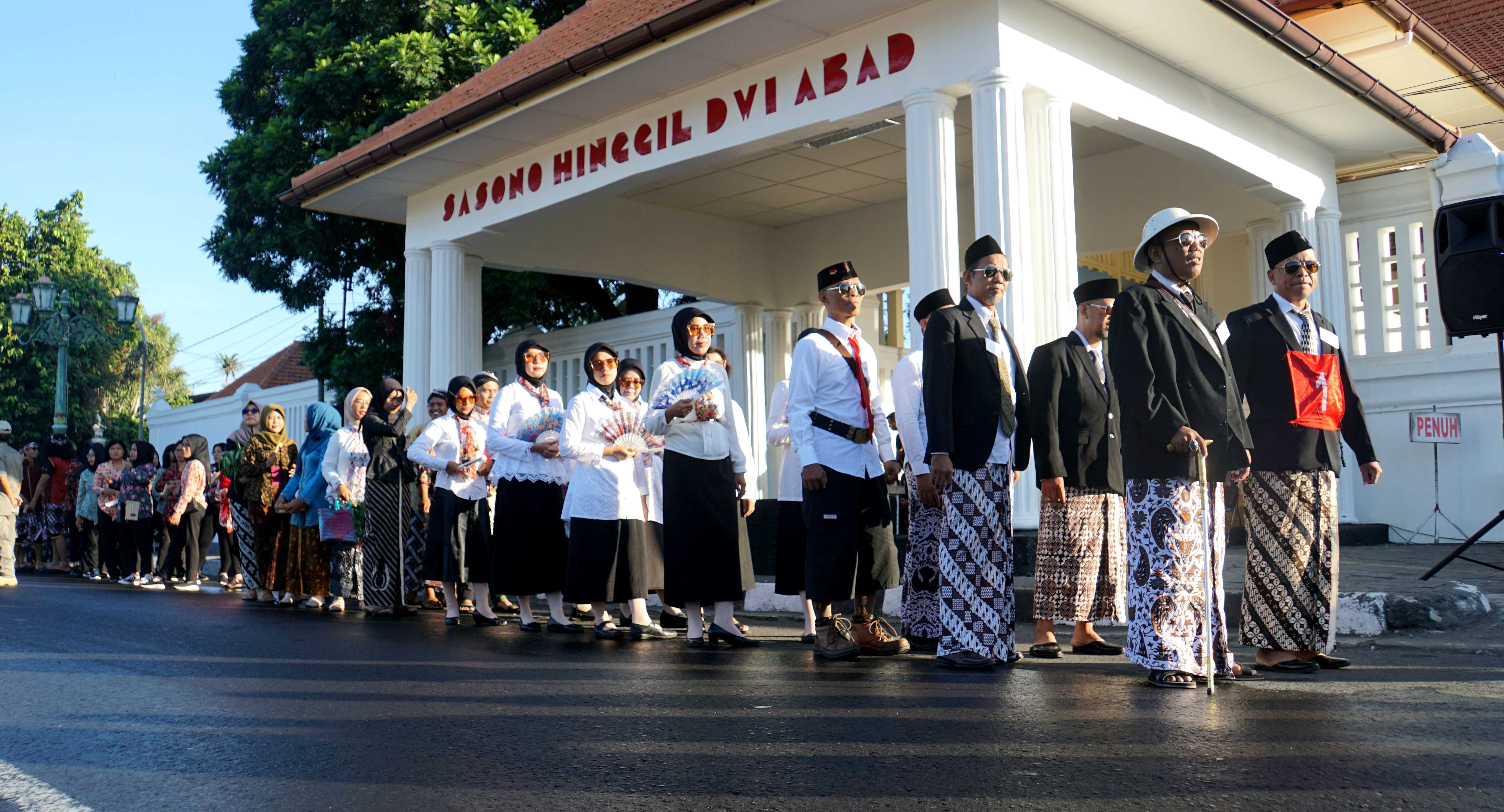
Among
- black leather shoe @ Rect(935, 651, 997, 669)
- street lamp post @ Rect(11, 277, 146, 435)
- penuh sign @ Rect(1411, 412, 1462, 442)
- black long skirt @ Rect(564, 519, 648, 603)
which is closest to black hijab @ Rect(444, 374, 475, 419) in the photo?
black long skirt @ Rect(564, 519, 648, 603)

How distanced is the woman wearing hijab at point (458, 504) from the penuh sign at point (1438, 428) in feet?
30.5

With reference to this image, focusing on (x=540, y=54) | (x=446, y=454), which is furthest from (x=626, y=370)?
(x=540, y=54)

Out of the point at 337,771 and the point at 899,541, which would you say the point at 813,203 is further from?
the point at 337,771

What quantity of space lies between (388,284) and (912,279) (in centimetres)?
1248

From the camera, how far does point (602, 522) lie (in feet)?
24.8

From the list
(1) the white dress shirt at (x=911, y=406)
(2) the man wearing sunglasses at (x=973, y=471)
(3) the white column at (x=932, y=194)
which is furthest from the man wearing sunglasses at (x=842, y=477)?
(3) the white column at (x=932, y=194)

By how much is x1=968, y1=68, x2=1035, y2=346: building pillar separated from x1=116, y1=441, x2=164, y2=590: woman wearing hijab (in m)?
10.6

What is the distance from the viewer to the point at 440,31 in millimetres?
19219

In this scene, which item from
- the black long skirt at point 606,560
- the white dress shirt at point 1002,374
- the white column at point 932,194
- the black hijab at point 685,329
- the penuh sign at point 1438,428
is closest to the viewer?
the white dress shirt at point 1002,374

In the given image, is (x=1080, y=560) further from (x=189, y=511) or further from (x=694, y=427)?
(x=189, y=511)

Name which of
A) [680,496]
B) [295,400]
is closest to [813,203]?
[680,496]

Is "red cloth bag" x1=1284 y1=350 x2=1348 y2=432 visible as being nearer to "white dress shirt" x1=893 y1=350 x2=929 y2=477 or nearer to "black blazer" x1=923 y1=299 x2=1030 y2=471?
"black blazer" x1=923 y1=299 x2=1030 y2=471

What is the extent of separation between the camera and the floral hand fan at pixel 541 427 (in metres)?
8.25

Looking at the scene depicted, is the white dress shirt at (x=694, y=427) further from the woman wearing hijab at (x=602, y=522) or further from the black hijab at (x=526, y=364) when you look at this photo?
the black hijab at (x=526, y=364)
